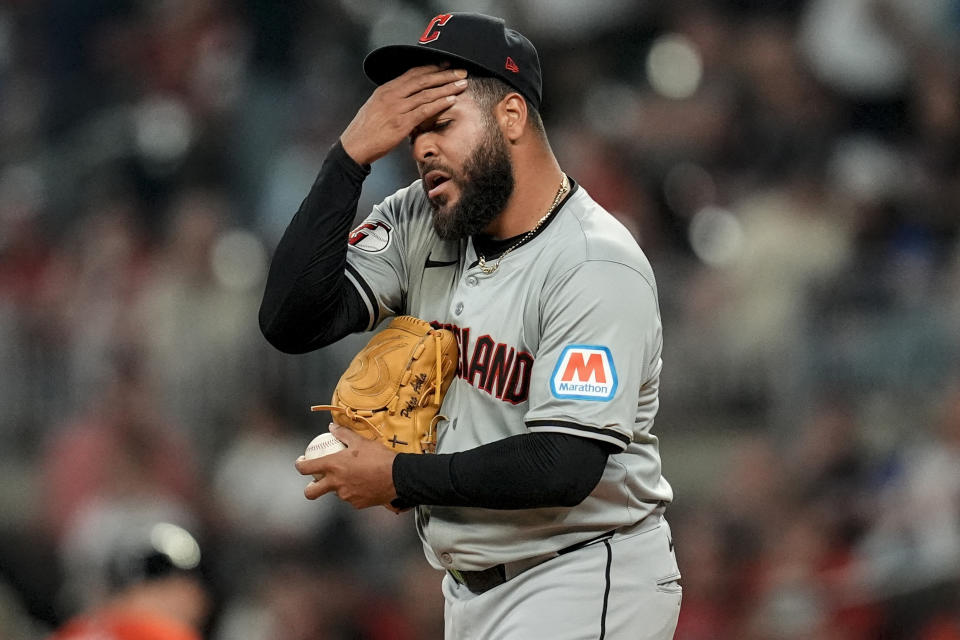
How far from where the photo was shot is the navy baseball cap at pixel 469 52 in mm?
2266

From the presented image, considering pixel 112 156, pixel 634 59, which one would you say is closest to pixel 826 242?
pixel 634 59

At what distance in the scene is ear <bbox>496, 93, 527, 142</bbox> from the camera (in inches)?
91.7

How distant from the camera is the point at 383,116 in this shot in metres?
2.28

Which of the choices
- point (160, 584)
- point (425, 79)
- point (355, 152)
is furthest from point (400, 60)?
point (160, 584)

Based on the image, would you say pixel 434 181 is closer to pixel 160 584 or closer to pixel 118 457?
pixel 160 584

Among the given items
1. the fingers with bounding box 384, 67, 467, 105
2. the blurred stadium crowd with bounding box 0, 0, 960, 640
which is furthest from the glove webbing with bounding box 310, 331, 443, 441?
the blurred stadium crowd with bounding box 0, 0, 960, 640

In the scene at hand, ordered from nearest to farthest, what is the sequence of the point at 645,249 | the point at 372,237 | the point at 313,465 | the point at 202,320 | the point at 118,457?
1. the point at 313,465
2. the point at 372,237
3. the point at 118,457
4. the point at 645,249
5. the point at 202,320

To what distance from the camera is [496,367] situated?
7.48 ft

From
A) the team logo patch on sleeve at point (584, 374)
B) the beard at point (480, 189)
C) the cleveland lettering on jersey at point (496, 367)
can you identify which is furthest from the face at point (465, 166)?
the team logo patch on sleeve at point (584, 374)

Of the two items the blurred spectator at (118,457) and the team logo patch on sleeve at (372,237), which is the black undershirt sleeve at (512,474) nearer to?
the team logo patch on sleeve at (372,237)

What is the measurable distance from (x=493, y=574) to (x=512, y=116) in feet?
2.96

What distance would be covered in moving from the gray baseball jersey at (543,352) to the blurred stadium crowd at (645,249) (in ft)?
8.51

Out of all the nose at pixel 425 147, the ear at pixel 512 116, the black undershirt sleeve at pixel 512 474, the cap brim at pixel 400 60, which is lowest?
the black undershirt sleeve at pixel 512 474

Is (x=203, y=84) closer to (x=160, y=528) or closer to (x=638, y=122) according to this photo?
(x=638, y=122)
